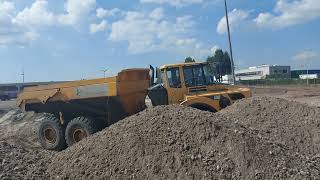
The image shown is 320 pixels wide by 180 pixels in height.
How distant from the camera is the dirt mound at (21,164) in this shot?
7844 mm

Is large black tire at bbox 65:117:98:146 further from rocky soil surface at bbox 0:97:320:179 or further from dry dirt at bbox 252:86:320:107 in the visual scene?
dry dirt at bbox 252:86:320:107

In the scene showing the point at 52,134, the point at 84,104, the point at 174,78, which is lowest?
the point at 52,134

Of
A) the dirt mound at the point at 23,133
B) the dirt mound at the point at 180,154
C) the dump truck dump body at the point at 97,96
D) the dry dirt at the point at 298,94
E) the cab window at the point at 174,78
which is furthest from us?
the dry dirt at the point at 298,94

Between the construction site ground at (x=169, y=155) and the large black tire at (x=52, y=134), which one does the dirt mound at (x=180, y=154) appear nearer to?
the construction site ground at (x=169, y=155)

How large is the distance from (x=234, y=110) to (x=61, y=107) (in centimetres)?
504

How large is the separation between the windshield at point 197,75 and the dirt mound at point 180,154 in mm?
4249

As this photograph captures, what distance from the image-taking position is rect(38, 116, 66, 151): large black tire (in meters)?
13.8

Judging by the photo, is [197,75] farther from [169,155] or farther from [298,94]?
[298,94]

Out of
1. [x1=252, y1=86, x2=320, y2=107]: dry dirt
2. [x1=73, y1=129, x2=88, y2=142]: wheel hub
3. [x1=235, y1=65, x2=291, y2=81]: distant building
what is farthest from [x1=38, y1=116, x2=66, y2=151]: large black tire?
[x1=235, y1=65, x2=291, y2=81]: distant building

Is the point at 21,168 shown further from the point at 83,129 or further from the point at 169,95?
the point at 169,95

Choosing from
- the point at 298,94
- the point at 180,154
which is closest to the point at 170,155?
the point at 180,154

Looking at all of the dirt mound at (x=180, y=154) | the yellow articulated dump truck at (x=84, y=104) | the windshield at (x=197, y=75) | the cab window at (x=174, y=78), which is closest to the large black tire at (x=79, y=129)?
the yellow articulated dump truck at (x=84, y=104)

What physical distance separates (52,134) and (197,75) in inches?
182

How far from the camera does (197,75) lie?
45.0 ft
